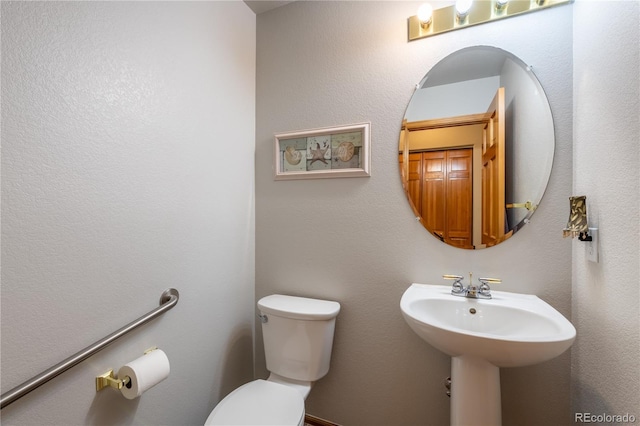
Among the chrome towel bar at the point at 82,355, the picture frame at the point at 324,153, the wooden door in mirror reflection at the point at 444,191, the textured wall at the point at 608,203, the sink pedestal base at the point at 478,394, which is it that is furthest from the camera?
the picture frame at the point at 324,153

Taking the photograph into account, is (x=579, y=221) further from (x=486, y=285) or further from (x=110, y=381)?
(x=110, y=381)

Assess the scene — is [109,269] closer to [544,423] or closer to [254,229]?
[254,229]

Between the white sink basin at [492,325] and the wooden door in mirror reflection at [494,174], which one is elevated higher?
the wooden door in mirror reflection at [494,174]

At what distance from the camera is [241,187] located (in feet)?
5.17

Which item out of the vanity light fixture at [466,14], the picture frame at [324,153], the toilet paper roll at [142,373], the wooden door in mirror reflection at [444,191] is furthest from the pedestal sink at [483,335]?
the vanity light fixture at [466,14]

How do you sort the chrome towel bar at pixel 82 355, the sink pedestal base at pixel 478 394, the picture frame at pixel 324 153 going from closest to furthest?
the chrome towel bar at pixel 82 355
the sink pedestal base at pixel 478 394
the picture frame at pixel 324 153

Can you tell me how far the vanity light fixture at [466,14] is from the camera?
1.18 meters

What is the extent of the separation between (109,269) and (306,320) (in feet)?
2.73

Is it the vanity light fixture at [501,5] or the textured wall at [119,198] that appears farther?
the vanity light fixture at [501,5]

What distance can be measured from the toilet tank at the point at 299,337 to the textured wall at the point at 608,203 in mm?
1003

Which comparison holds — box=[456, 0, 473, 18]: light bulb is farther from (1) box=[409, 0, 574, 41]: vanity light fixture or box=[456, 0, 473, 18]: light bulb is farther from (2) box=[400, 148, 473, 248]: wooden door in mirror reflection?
(2) box=[400, 148, 473, 248]: wooden door in mirror reflection

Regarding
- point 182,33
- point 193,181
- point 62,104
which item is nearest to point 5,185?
point 62,104

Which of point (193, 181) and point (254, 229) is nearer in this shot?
point (193, 181)

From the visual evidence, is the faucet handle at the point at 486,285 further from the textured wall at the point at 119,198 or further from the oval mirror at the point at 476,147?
the textured wall at the point at 119,198
